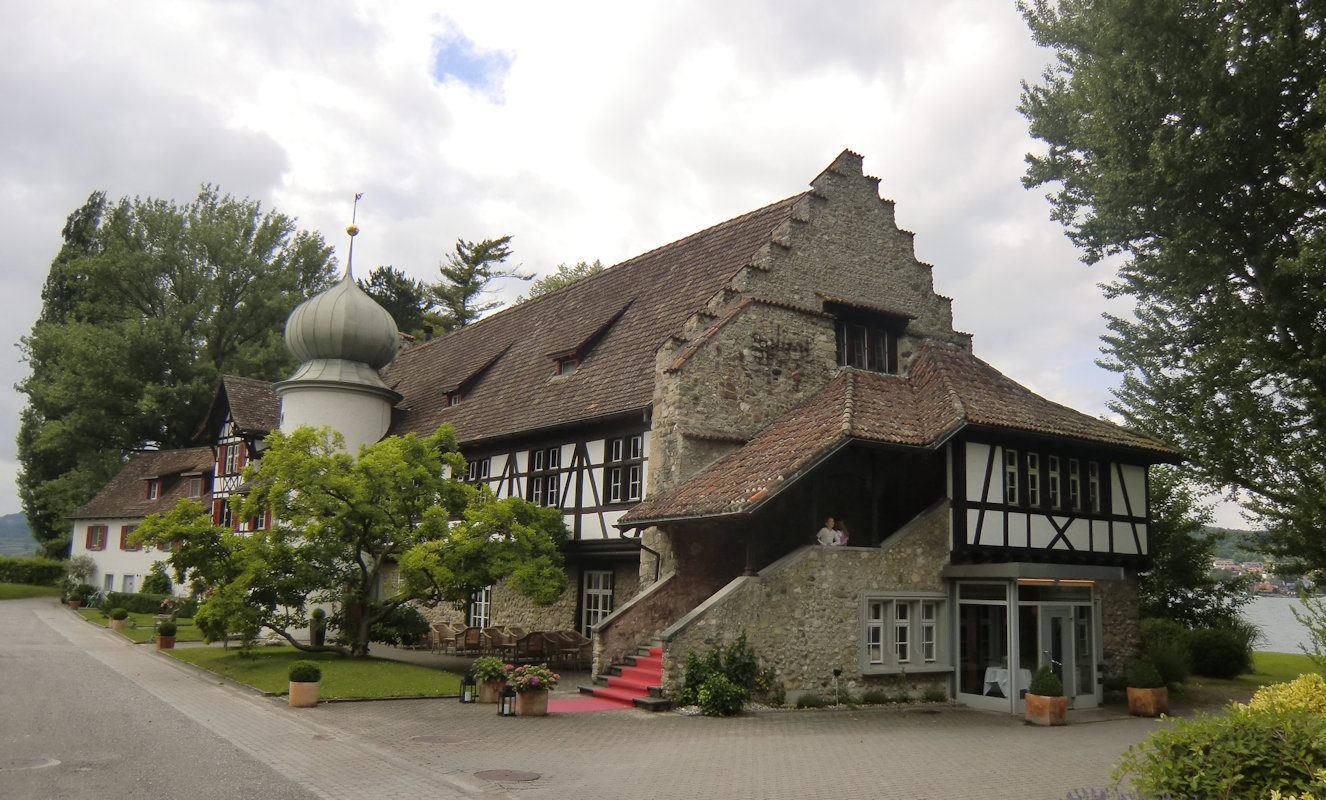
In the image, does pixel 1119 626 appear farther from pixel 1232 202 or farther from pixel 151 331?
pixel 151 331

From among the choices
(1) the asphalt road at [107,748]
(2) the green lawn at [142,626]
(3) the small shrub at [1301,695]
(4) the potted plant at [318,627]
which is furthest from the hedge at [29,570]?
(3) the small shrub at [1301,695]

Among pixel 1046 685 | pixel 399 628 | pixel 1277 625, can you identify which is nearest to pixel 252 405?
pixel 399 628

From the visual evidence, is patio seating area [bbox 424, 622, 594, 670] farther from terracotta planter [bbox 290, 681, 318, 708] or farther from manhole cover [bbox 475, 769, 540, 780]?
manhole cover [bbox 475, 769, 540, 780]

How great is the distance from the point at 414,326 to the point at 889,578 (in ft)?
139

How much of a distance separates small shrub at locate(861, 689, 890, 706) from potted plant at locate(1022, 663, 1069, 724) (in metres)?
2.44

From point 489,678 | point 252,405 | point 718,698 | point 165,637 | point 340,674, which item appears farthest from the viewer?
point 252,405

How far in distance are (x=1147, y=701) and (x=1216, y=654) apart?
8.48 meters

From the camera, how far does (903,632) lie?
18.2m

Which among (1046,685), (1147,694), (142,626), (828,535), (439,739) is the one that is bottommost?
(142,626)

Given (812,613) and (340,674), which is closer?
(812,613)

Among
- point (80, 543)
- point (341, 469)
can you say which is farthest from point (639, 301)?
point (80, 543)

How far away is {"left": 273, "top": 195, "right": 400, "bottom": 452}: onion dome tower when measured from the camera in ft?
96.0

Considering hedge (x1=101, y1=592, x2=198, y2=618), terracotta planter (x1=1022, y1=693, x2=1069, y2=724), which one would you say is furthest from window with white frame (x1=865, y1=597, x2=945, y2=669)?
hedge (x1=101, y1=592, x2=198, y2=618)

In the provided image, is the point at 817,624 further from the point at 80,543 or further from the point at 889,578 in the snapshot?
the point at 80,543
